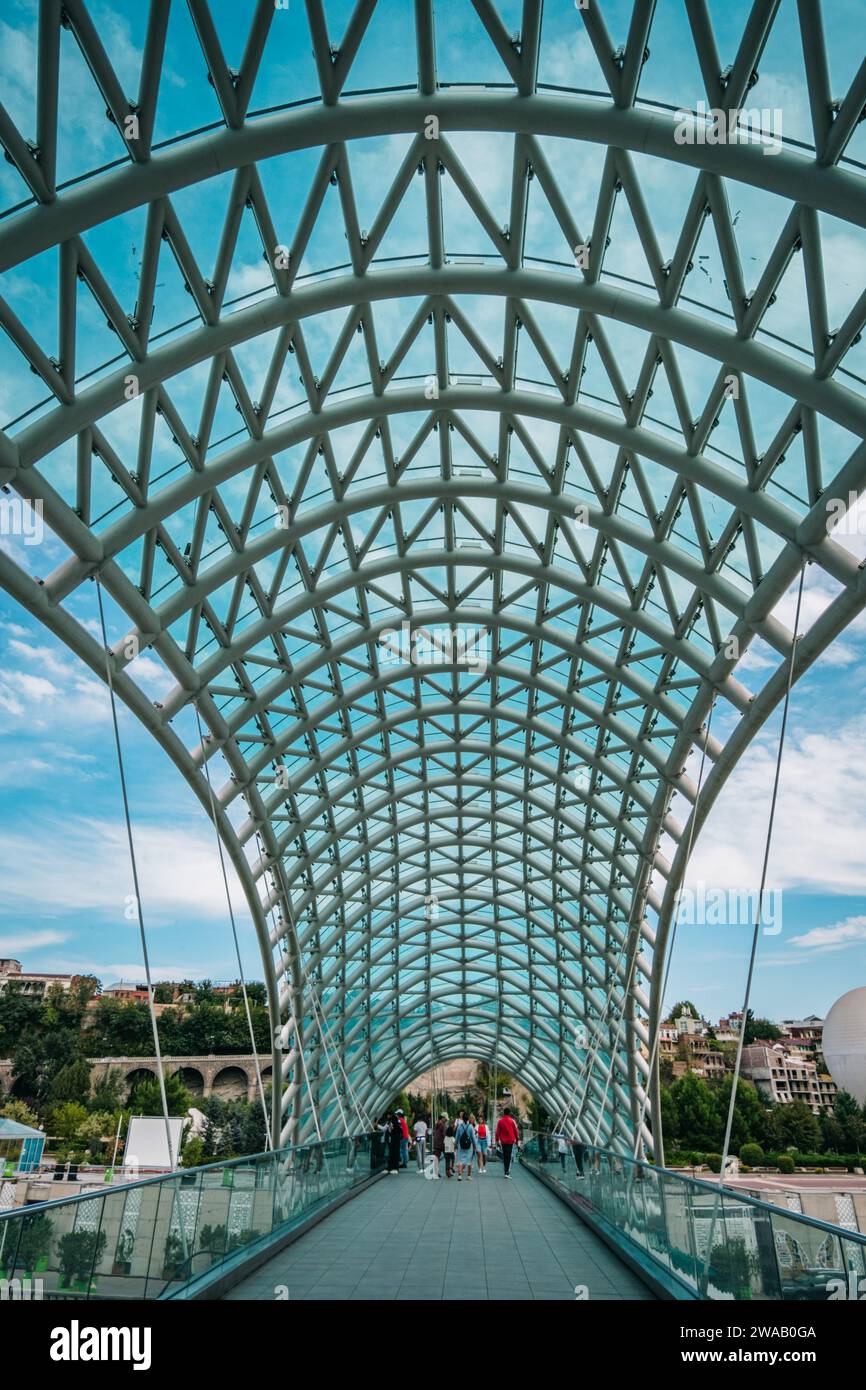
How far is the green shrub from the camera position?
66.2 meters

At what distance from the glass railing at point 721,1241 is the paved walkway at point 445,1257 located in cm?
52

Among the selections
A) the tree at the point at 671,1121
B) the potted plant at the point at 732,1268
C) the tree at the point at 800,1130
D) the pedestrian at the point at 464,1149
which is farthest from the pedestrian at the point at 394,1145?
the tree at the point at 671,1121

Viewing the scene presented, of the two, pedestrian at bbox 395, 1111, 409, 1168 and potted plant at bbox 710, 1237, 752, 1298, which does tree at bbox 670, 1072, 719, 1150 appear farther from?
potted plant at bbox 710, 1237, 752, 1298

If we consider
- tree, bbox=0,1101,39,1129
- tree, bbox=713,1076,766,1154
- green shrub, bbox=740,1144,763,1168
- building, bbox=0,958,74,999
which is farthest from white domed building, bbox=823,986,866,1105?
building, bbox=0,958,74,999

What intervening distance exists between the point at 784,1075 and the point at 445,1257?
11752 centimetres

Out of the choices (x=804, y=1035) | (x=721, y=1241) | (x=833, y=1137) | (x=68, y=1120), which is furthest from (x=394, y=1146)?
(x=804, y=1035)

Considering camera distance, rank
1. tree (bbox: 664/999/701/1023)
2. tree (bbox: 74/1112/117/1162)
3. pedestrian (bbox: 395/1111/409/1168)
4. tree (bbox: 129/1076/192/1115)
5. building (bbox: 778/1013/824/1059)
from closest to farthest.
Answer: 1. pedestrian (bbox: 395/1111/409/1168)
2. tree (bbox: 74/1112/117/1162)
3. tree (bbox: 129/1076/192/1115)
4. building (bbox: 778/1013/824/1059)
5. tree (bbox: 664/999/701/1023)

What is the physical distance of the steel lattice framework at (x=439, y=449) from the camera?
13367 mm

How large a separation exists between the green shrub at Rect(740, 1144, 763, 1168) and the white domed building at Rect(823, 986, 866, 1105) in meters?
9.93

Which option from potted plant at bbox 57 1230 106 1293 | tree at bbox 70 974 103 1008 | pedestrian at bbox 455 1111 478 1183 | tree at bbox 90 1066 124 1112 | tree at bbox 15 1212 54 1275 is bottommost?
pedestrian at bbox 455 1111 478 1183

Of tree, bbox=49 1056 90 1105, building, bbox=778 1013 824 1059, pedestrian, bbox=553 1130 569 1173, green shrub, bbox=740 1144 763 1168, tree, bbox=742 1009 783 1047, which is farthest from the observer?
building, bbox=778 1013 824 1059

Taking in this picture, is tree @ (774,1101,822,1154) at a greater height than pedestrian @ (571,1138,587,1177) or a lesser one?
lesser

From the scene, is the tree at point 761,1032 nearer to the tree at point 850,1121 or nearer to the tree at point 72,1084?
the tree at point 850,1121
